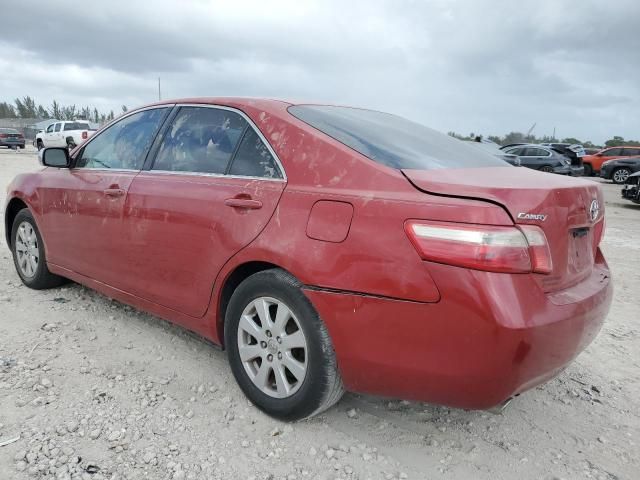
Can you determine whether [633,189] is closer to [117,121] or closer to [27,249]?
[117,121]

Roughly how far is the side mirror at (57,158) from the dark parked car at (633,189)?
12.6 m

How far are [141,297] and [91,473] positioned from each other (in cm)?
126

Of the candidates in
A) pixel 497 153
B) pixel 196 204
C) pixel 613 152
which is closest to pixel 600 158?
pixel 613 152

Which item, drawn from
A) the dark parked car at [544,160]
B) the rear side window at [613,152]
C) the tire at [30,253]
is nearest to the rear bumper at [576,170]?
the dark parked car at [544,160]

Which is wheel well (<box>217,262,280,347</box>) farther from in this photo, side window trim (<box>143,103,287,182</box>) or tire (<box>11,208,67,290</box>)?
tire (<box>11,208,67,290</box>)

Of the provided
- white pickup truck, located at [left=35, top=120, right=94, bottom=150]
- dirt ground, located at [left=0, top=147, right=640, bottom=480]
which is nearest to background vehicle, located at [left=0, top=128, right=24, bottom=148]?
white pickup truck, located at [left=35, top=120, right=94, bottom=150]

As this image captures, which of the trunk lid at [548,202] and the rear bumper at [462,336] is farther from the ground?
the trunk lid at [548,202]

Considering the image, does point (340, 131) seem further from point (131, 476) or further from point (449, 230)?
point (131, 476)

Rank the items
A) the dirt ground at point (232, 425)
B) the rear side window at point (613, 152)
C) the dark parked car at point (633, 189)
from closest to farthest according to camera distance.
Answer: the dirt ground at point (232, 425), the dark parked car at point (633, 189), the rear side window at point (613, 152)

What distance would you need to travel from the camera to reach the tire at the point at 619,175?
20.5 meters

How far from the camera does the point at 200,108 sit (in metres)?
3.10

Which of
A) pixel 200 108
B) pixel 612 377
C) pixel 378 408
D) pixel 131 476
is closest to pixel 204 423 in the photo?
pixel 131 476

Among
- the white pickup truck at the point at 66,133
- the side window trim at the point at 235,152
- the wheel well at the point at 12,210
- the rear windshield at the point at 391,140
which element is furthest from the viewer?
the white pickup truck at the point at 66,133

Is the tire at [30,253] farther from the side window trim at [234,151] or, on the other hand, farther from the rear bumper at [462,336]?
the rear bumper at [462,336]
